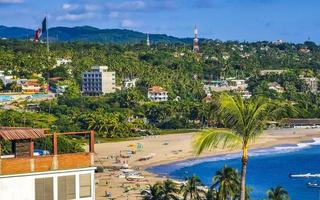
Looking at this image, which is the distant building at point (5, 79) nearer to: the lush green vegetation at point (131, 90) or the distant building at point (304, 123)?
the lush green vegetation at point (131, 90)

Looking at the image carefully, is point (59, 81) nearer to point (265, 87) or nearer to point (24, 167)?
point (265, 87)

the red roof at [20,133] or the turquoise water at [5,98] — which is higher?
the red roof at [20,133]

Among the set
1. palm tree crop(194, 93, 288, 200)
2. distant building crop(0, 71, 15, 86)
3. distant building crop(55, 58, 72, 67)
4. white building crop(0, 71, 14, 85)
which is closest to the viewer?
palm tree crop(194, 93, 288, 200)

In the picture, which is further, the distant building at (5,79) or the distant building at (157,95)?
the distant building at (157,95)

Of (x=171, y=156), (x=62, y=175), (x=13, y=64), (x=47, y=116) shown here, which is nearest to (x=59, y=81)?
(x=13, y=64)

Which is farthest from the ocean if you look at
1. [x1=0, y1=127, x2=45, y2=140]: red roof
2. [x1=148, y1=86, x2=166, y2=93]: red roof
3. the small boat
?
[x1=0, y1=127, x2=45, y2=140]: red roof

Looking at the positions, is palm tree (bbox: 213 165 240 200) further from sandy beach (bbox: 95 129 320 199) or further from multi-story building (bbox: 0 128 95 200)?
multi-story building (bbox: 0 128 95 200)

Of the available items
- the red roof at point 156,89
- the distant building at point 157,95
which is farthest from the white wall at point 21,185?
the red roof at point 156,89
